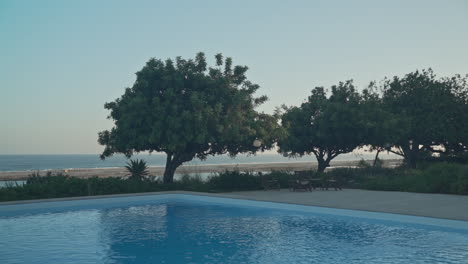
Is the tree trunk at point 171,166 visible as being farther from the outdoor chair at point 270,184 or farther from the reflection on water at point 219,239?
the reflection on water at point 219,239

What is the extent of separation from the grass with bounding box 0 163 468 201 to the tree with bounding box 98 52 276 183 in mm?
2061

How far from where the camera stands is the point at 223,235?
1207cm

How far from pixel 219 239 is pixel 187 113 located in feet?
32.4

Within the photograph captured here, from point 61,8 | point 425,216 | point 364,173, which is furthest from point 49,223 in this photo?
point 364,173

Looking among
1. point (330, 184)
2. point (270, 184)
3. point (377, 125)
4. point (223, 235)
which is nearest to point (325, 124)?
point (377, 125)

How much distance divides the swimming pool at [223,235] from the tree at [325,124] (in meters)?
13.2

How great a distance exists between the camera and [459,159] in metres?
37.4

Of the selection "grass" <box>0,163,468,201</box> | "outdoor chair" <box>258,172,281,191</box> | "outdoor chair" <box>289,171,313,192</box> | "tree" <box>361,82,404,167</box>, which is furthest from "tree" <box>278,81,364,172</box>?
"outdoor chair" <box>258,172,281,191</box>

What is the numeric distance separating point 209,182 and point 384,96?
25.7 m

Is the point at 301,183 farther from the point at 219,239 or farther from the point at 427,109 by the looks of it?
the point at 427,109

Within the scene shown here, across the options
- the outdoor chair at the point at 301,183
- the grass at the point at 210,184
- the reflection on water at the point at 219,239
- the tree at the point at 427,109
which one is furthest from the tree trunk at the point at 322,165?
the reflection on water at the point at 219,239

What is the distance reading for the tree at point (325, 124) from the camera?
94.1 ft

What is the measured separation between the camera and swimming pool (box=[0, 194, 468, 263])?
379 inches

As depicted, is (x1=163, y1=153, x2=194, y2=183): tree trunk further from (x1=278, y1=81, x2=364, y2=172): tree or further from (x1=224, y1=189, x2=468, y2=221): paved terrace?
(x1=278, y1=81, x2=364, y2=172): tree
